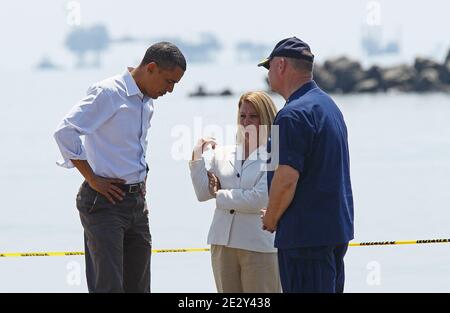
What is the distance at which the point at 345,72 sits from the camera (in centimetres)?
6894

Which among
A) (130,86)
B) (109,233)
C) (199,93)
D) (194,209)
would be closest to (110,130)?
(130,86)

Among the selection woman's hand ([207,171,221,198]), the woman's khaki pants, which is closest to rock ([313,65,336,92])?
woman's hand ([207,171,221,198])

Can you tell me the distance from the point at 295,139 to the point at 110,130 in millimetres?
1048

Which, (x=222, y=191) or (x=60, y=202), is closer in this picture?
(x=222, y=191)

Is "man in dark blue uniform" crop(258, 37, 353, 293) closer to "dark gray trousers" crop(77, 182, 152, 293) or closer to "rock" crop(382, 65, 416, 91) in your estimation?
"dark gray trousers" crop(77, 182, 152, 293)

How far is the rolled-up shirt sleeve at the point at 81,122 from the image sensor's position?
217 inches

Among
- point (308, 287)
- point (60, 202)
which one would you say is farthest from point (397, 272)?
point (60, 202)

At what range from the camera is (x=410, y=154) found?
92.1ft

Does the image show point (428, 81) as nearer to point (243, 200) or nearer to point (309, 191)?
point (243, 200)

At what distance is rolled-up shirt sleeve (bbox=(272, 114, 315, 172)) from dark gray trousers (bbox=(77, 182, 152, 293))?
951 mm

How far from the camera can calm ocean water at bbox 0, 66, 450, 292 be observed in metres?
9.47

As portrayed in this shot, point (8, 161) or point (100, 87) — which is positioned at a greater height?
point (100, 87)

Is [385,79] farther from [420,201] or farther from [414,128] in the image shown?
[420,201]

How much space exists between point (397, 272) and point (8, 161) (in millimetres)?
20139
